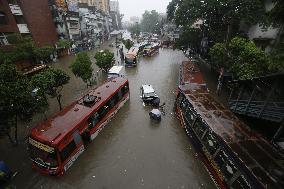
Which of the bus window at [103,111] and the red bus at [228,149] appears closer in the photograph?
the red bus at [228,149]

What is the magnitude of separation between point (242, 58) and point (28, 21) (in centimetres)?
4390

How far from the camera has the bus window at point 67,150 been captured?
46.7 feet

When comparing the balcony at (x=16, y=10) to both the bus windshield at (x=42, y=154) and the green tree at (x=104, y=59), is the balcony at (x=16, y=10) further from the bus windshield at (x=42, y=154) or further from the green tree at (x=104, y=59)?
the bus windshield at (x=42, y=154)

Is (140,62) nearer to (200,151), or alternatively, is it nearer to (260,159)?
(200,151)

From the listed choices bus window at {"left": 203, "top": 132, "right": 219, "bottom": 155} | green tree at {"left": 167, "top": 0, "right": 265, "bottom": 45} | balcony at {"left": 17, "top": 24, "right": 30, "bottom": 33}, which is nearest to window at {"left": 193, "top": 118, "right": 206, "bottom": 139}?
bus window at {"left": 203, "top": 132, "right": 219, "bottom": 155}

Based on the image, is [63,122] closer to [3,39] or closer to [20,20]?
[3,39]

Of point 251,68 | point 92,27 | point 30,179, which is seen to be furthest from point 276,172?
point 92,27

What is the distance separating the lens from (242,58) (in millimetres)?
21750

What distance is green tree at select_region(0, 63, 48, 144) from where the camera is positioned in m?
15.1

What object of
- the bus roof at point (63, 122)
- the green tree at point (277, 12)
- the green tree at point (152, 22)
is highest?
the green tree at point (277, 12)

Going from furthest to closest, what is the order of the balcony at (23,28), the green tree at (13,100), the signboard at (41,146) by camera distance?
the balcony at (23,28), the green tree at (13,100), the signboard at (41,146)

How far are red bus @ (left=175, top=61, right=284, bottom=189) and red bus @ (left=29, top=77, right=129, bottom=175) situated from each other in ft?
26.9

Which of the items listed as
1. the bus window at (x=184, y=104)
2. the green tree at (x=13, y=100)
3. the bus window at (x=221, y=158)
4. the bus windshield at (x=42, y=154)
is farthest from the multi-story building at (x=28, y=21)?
the bus window at (x=221, y=158)

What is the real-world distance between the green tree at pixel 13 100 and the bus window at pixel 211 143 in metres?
13.9
